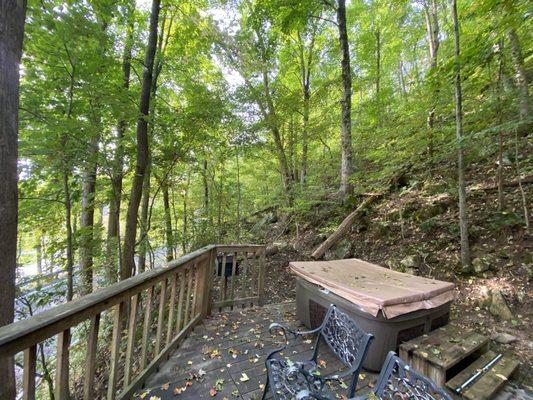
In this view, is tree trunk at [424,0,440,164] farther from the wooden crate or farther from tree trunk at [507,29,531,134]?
the wooden crate

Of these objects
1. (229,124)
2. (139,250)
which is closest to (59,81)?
(229,124)

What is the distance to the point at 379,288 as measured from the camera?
8.77 feet

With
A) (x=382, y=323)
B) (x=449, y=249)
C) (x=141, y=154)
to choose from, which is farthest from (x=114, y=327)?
(x=449, y=249)

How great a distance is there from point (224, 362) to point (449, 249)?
4133 millimetres

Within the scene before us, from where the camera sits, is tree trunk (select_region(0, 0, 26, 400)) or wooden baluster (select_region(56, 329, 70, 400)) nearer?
wooden baluster (select_region(56, 329, 70, 400))

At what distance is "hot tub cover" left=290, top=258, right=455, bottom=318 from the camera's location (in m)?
2.34

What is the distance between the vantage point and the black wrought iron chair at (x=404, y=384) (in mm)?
1158

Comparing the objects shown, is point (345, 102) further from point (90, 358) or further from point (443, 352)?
point (90, 358)

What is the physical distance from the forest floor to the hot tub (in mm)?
956

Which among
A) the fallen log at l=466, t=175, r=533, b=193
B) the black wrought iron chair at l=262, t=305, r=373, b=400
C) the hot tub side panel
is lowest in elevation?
the hot tub side panel

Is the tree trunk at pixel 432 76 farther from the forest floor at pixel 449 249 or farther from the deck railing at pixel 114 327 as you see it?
the deck railing at pixel 114 327

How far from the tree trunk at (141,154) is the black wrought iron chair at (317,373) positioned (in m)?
3.77

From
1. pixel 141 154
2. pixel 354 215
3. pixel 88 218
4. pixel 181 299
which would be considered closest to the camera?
pixel 181 299

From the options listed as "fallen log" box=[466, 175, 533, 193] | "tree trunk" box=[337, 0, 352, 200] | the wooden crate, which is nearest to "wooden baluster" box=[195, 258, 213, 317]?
the wooden crate
